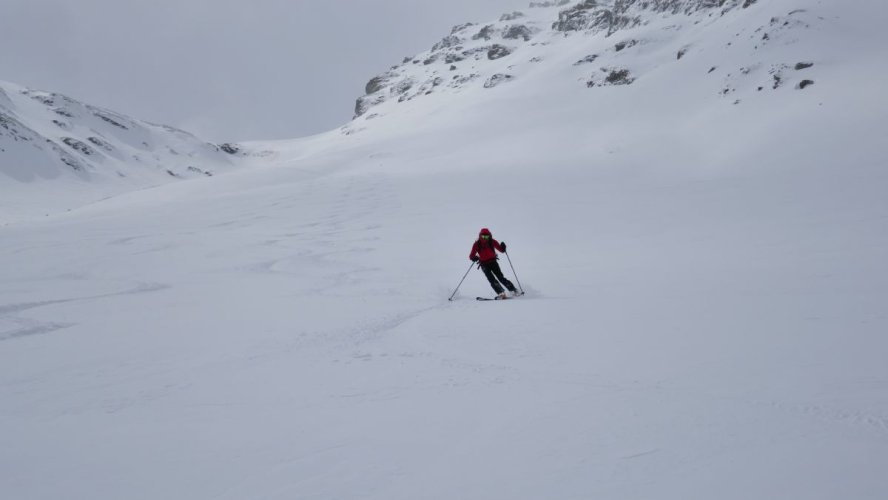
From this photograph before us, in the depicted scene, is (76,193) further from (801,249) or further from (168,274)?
(801,249)

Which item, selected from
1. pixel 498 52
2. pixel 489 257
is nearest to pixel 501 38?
pixel 498 52

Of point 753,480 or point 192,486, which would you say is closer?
point 753,480

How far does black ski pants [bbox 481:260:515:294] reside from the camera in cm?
954

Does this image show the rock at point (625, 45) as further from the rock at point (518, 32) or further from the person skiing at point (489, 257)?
the rock at point (518, 32)

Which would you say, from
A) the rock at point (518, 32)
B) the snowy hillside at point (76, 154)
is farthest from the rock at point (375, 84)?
the snowy hillside at point (76, 154)

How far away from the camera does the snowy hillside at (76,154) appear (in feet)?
194

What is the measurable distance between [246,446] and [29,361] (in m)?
4.05

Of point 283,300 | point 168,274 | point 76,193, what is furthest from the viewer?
point 76,193

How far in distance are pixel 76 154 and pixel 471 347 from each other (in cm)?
9060

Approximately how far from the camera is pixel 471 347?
584cm

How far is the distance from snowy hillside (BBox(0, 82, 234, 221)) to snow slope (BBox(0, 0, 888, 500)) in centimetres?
4854

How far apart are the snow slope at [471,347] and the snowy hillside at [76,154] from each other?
159 feet

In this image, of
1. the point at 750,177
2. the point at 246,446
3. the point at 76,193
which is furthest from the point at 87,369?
the point at 76,193

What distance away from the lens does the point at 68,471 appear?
334cm
